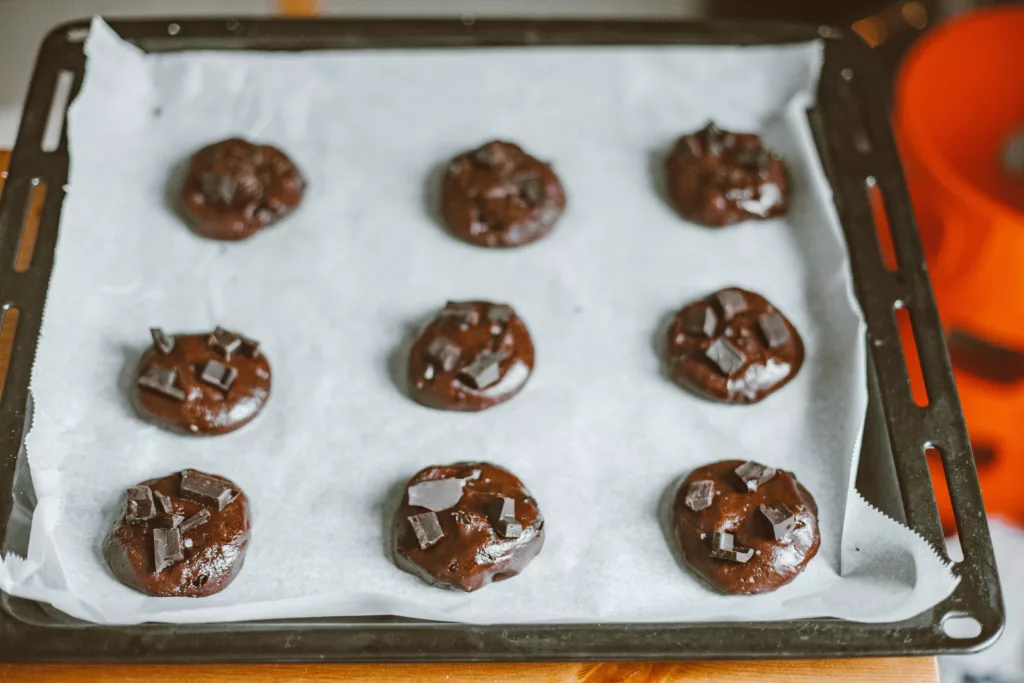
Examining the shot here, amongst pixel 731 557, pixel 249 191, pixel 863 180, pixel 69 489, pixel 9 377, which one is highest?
pixel 249 191

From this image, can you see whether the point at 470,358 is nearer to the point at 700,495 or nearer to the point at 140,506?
the point at 700,495

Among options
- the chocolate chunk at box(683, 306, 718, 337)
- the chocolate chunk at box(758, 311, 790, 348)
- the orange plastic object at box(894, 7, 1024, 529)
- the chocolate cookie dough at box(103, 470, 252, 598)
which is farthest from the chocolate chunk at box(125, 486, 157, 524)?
the orange plastic object at box(894, 7, 1024, 529)

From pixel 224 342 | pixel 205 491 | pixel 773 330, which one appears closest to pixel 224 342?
pixel 224 342

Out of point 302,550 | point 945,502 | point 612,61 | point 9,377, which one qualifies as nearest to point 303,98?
point 612,61

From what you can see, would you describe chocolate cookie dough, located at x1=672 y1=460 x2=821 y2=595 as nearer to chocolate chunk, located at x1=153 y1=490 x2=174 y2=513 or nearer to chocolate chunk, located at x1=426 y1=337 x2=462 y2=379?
chocolate chunk, located at x1=426 y1=337 x2=462 y2=379

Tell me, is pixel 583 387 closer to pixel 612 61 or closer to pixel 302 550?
pixel 302 550

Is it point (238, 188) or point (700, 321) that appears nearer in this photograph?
point (700, 321)
